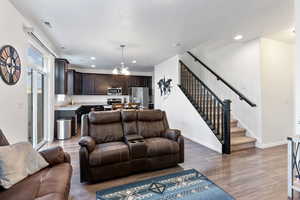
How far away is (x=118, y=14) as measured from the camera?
110 inches

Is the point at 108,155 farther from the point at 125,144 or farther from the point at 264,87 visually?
the point at 264,87

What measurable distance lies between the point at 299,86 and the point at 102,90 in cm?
749

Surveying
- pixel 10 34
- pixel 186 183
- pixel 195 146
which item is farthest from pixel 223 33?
pixel 10 34

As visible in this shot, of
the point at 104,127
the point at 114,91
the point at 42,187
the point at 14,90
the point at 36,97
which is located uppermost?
the point at 114,91

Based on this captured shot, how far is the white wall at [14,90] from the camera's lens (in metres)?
2.31

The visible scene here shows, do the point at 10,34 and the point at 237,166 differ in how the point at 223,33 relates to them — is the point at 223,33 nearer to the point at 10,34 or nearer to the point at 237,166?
the point at 237,166

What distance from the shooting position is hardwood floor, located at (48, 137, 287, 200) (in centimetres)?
219

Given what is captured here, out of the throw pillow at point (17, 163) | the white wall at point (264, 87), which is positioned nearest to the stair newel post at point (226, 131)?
the white wall at point (264, 87)

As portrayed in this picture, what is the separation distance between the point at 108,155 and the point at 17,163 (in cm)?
112

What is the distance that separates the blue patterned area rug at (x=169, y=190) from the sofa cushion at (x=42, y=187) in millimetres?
688

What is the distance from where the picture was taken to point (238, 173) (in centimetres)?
272

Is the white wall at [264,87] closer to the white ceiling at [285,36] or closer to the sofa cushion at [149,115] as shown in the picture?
the white ceiling at [285,36]

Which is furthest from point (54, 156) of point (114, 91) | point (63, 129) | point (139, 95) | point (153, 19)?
point (139, 95)

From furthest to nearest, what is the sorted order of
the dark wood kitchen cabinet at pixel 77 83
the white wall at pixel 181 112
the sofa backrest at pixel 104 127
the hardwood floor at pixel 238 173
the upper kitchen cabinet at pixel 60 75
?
the dark wood kitchen cabinet at pixel 77 83 → the upper kitchen cabinet at pixel 60 75 → the white wall at pixel 181 112 → the sofa backrest at pixel 104 127 → the hardwood floor at pixel 238 173
